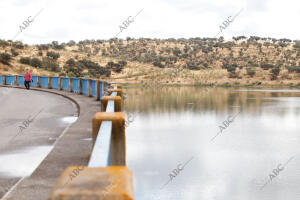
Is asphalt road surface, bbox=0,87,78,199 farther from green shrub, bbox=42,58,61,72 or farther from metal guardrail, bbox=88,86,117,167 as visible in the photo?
green shrub, bbox=42,58,61,72

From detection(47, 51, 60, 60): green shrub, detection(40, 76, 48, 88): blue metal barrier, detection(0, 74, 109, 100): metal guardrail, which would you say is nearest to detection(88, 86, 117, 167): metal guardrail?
detection(0, 74, 109, 100): metal guardrail

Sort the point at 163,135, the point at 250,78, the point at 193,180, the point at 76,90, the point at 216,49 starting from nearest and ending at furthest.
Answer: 1. the point at 193,180
2. the point at 163,135
3. the point at 76,90
4. the point at 250,78
5. the point at 216,49

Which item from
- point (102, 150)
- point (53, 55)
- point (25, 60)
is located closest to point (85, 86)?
point (102, 150)

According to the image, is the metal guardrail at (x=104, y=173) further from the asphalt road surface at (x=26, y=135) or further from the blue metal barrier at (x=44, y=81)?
the blue metal barrier at (x=44, y=81)

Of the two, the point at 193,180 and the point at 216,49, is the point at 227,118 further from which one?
the point at 216,49

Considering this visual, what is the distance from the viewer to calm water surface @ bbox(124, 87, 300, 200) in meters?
9.37

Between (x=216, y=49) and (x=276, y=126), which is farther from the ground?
(x=216, y=49)

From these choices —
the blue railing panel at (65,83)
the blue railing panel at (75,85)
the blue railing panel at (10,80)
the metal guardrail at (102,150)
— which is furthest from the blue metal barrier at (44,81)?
the metal guardrail at (102,150)

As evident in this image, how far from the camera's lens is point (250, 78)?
234 feet

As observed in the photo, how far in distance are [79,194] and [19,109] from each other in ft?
50.5

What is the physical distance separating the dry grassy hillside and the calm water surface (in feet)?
146

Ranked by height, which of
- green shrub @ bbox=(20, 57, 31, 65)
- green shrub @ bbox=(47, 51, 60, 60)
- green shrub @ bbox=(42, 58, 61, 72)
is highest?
green shrub @ bbox=(47, 51, 60, 60)

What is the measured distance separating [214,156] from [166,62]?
79.8 m

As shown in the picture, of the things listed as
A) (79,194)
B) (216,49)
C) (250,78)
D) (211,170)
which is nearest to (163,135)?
(211,170)
